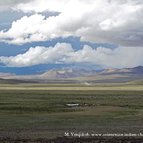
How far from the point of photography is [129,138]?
31766mm

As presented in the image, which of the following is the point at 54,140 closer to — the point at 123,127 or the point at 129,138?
the point at 129,138

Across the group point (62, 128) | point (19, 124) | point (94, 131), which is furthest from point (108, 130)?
point (19, 124)

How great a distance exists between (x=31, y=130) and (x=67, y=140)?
347 inches

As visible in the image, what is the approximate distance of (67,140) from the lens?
30922 millimetres

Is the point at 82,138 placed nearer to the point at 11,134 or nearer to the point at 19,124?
the point at 11,134

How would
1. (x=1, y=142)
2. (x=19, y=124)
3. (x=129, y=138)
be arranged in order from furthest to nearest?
1. (x=19, y=124)
2. (x=129, y=138)
3. (x=1, y=142)

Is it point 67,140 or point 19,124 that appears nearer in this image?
point 67,140

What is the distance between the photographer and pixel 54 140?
3109cm

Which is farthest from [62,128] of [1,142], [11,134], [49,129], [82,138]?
[1,142]

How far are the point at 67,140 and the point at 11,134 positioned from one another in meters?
6.88

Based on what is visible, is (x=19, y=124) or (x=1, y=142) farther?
(x=19, y=124)

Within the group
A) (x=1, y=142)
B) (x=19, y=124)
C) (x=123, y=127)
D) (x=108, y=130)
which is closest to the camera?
(x=1, y=142)

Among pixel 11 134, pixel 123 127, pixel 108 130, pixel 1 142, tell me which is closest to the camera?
pixel 1 142

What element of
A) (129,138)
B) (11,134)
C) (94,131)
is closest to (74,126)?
(94,131)
